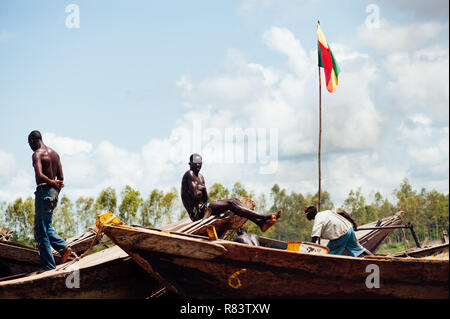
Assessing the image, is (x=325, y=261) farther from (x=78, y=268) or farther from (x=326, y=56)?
(x=326, y=56)

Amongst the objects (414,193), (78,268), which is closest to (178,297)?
(78,268)

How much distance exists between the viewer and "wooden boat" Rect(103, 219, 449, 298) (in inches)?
181

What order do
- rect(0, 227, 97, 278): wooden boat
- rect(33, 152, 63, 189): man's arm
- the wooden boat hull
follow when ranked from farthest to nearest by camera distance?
rect(0, 227, 97, 278): wooden boat < rect(33, 152, 63, 189): man's arm < the wooden boat hull

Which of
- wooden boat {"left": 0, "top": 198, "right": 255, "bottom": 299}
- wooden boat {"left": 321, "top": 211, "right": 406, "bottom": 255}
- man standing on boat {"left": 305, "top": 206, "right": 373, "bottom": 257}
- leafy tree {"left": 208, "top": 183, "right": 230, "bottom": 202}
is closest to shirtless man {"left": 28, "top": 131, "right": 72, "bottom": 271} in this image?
wooden boat {"left": 0, "top": 198, "right": 255, "bottom": 299}

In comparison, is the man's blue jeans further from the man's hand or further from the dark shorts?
the dark shorts

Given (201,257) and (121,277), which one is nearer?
(201,257)

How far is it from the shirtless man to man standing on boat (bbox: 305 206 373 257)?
123 inches

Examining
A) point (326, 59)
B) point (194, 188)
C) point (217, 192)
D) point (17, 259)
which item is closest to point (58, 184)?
point (17, 259)

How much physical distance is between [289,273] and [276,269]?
14cm

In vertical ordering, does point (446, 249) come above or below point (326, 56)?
below

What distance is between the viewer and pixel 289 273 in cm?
473

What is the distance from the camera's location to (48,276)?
192 inches

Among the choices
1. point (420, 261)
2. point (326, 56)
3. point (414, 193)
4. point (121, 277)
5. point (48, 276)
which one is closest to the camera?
point (420, 261)
